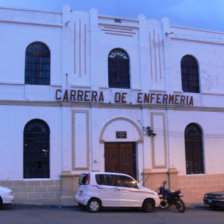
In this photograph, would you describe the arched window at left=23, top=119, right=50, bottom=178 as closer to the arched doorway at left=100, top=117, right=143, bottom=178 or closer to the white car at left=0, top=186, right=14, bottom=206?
the white car at left=0, top=186, right=14, bottom=206

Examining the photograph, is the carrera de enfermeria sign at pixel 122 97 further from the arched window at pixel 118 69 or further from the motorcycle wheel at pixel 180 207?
the motorcycle wheel at pixel 180 207

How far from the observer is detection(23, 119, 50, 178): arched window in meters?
15.3

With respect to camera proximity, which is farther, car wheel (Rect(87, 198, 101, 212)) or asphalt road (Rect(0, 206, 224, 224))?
car wheel (Rect(87, 198, 101, 212))

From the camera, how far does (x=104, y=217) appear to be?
11.2m

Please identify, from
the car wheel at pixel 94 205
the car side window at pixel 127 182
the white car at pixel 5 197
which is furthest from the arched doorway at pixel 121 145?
the white car at pixel 5 197

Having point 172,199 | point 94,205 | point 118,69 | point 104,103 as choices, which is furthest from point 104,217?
point 118,69

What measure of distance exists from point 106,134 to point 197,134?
5.51 meters

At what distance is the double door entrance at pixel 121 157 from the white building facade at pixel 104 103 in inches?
2.1

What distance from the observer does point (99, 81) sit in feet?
54.9

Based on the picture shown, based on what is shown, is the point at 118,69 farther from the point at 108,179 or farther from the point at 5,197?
the point at 5,197

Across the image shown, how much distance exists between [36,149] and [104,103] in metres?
4.15

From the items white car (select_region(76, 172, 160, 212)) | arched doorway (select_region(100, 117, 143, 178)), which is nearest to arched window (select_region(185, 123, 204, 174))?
arched doorway (select_region(100, 117, 143, 178))

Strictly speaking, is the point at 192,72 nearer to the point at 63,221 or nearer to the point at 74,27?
the point at 74,27

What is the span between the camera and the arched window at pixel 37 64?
16016 mm
